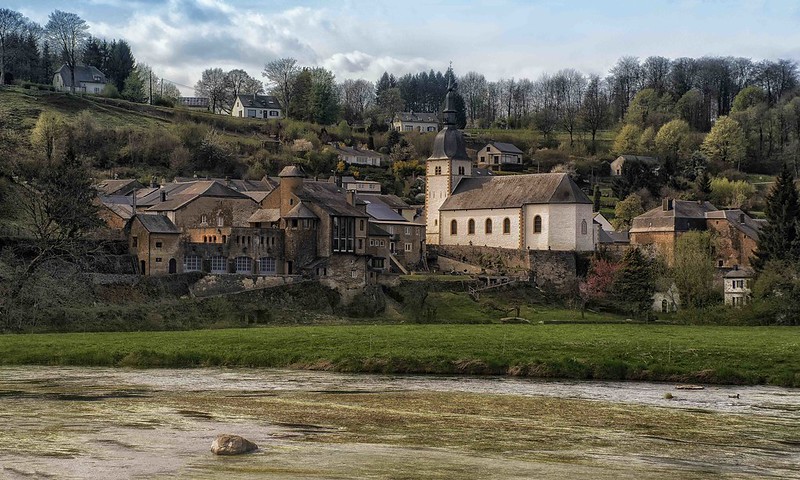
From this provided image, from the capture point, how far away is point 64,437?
2436 cm

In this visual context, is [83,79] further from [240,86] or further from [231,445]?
[231,445]

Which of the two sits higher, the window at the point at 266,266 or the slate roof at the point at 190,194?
the slate roof at the point at 190,194

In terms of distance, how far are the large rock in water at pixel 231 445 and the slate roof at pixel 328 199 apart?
50.0 meters

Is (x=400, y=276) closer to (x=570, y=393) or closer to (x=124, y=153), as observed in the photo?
(x=570, y=393)

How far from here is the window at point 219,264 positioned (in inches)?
2724

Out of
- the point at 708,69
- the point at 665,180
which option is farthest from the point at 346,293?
the point at 708,69

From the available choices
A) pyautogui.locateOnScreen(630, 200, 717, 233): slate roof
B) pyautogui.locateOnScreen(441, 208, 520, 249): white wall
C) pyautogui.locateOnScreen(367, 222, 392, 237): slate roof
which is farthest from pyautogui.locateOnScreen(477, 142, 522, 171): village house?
pyautogui.locateOnScreen(367, 222, 392, 237): slate roof

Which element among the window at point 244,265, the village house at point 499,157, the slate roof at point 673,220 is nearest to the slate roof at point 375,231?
the window at point 244,265

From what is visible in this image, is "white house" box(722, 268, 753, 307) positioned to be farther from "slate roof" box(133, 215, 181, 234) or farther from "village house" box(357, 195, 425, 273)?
"slate roof" box(133, 215, 181, 234)

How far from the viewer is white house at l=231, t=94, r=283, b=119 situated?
152m

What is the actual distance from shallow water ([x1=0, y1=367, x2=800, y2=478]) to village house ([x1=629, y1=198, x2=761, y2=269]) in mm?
53254

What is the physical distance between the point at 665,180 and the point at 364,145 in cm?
3646

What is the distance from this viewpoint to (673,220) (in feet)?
289

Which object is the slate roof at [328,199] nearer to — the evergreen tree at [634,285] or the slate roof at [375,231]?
the slate roof at [375,231]
